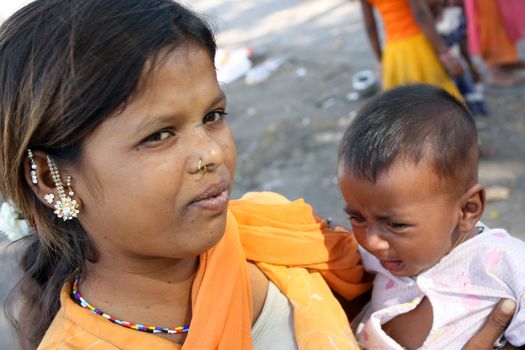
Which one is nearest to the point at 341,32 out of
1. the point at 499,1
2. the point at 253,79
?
the point at 253,79

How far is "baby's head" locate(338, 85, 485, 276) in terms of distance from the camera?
1855 millimetres

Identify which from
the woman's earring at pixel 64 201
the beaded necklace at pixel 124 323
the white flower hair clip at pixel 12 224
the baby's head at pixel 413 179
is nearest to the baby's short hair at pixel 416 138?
the baby's head at pixel 413 179

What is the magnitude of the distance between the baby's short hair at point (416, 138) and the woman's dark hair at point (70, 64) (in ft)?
2.08

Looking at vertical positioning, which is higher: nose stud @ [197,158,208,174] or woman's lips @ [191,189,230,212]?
nose stud @ [197,158,208,174]

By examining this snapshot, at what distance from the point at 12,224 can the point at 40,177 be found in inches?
18.0

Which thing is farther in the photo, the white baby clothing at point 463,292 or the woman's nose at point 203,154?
the white baby clothing at point 463,292

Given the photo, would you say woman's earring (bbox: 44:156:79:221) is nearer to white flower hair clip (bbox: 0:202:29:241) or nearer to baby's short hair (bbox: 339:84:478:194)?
white flower hair clip (bbox: 0:202:29:241)

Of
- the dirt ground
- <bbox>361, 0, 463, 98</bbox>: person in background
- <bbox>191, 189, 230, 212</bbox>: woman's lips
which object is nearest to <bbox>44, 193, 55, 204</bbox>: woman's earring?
<bbox>191, 189, 230, 212</bbox>: woman's lips

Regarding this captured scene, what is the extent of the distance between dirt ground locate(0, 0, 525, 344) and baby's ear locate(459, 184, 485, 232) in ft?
6.80

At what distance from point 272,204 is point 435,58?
3.10 metres

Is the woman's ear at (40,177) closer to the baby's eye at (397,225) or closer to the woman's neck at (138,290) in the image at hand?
the woman's neck at (138,290)

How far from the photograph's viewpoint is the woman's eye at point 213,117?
5.12ft

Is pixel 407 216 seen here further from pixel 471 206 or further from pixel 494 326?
A: pixel 494 326

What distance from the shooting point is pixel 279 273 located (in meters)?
1.92
